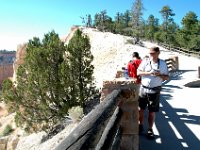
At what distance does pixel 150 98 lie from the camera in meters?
7.27

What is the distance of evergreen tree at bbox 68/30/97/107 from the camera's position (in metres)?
21.4

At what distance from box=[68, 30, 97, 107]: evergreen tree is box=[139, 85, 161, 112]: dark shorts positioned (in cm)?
1396

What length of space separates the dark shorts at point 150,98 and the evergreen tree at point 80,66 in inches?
549

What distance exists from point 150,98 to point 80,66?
14.7 m

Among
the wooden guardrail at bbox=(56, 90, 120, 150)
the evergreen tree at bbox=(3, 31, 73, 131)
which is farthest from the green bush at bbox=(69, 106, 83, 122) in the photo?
the wooden guardrail at bbox=(56, 90, 120, 150)

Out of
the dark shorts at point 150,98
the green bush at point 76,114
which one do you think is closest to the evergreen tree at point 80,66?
the green bush at point 76,114

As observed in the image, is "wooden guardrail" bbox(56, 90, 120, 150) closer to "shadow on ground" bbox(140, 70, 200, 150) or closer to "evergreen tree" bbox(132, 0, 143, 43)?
"shadow on ground" bbox(140, 70, 200, 150)

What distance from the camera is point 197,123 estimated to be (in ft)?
28.5

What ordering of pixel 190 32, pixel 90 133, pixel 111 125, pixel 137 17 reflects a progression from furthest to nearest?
pixel 137 17 → pixel 190 32 → pixel 111 125 → pixel 90 133

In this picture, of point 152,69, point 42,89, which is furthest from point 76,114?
point 152,69

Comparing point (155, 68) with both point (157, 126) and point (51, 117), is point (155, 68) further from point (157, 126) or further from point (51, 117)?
point (51, 117)

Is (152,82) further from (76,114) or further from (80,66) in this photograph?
(80,66)

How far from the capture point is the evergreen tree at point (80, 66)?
842 inches

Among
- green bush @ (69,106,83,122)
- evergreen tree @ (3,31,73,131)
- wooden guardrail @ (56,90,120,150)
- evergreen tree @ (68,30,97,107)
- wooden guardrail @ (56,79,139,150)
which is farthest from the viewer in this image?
evergreen tree @ (68,30,97,107)
